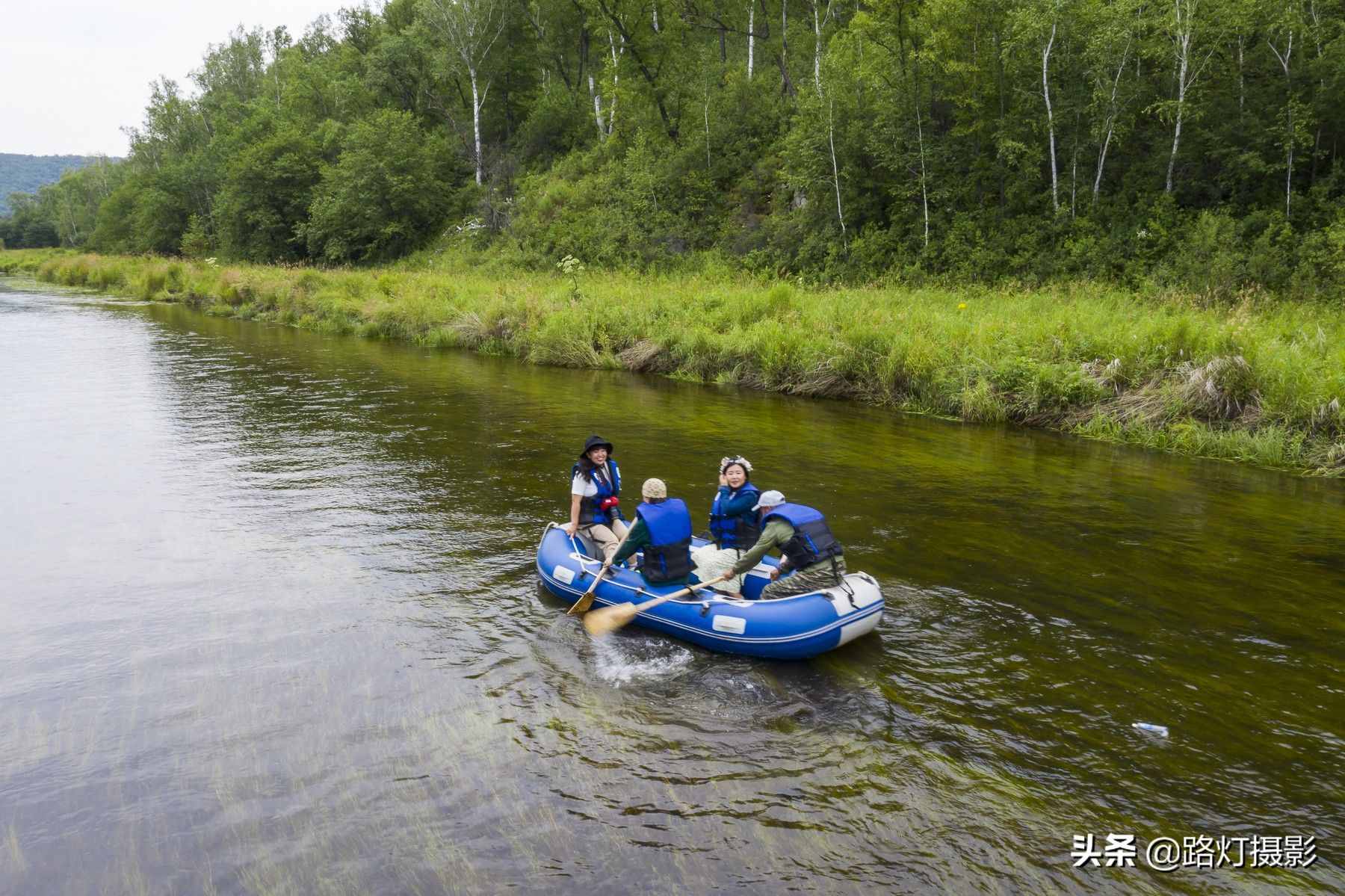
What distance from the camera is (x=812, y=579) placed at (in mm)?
6395

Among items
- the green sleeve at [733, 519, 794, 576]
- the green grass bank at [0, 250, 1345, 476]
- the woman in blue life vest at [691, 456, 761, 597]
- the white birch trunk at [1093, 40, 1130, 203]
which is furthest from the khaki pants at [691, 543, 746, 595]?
the white birch trunk at [1093, 40, 1130, 203]

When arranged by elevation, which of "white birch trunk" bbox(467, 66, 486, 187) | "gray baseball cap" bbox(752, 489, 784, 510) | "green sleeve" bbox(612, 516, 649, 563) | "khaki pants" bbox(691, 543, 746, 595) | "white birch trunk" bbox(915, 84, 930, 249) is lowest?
"khaki pants" bbox(691, 543, 746, 595)

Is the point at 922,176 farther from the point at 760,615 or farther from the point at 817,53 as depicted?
the point at 760,615

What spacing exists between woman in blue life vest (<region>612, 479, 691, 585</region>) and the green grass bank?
8166 mm

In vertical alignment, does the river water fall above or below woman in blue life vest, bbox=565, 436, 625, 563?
below

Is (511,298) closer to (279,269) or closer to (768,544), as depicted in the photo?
(279,269)

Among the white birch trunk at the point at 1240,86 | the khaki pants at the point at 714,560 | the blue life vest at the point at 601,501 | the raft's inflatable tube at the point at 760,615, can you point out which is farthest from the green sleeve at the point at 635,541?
the white birch trunk at the point at 1240,86

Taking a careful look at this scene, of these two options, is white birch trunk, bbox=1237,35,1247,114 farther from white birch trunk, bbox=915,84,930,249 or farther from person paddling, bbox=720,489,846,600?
person paddling, bbox=720,489,846,600

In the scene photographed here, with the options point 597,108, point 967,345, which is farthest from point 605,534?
point 597,108

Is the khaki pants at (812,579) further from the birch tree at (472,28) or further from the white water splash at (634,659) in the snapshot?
the birch tree at (472,28)

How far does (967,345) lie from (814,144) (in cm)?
1193

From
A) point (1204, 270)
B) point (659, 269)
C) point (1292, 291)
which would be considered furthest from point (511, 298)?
point (1292, 291)

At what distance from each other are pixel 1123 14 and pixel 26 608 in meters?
22.7

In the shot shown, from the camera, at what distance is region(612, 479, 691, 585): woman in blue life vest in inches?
264
